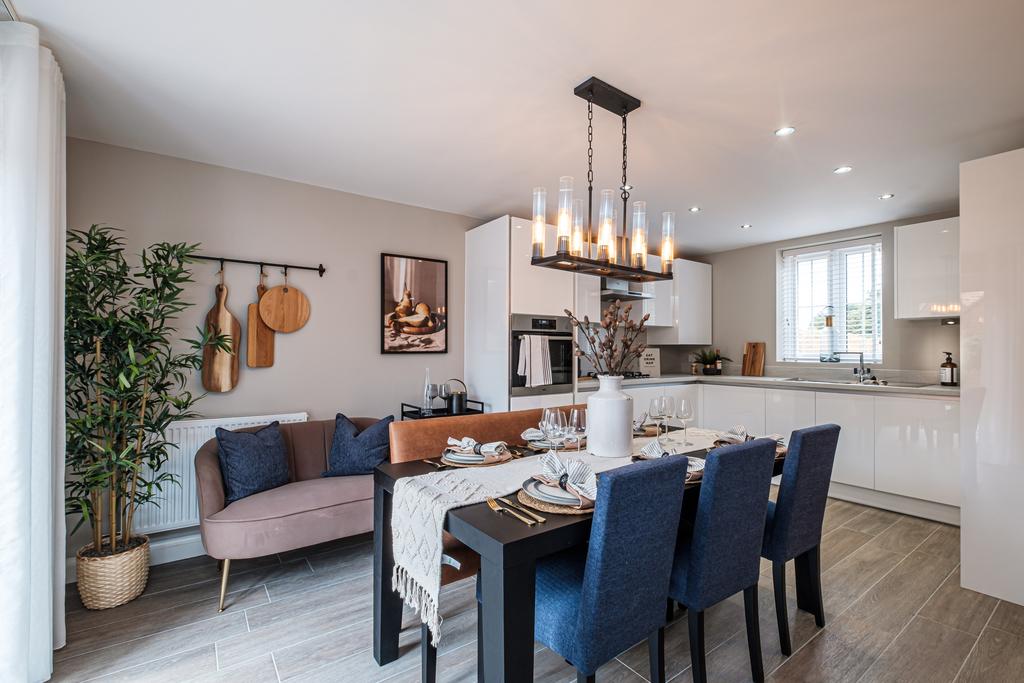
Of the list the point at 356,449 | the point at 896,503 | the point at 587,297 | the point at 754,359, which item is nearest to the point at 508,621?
the point at 356,449

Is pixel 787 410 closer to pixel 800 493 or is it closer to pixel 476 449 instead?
pixel 800 493

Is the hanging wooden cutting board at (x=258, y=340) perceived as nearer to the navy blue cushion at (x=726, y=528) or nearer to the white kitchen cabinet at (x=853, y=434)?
the navy blue cushion at (x=726, y=528)

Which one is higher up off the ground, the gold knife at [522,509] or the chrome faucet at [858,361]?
the chrome faucet at [858,361]

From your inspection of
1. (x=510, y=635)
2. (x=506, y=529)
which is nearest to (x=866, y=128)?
(x=506, y=529)

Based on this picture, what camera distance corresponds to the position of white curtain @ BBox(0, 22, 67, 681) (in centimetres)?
172

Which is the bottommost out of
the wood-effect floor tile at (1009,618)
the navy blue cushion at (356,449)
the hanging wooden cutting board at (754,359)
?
the wood-effect floor tile at (1009,618)

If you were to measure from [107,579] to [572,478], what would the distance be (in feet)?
7.82

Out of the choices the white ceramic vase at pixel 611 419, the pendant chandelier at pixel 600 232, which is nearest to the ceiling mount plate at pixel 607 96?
the pendant chandelier at pixel 600 232

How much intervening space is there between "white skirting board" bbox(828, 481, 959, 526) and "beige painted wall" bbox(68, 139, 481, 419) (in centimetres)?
339

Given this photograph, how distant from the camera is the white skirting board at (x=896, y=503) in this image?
11.6ft

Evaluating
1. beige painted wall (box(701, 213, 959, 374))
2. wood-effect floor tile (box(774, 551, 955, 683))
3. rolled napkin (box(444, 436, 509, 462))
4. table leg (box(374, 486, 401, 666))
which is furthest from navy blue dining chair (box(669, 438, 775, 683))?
beige painted wall (box(701, 213, 959, 374))

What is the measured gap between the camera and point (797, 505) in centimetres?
201

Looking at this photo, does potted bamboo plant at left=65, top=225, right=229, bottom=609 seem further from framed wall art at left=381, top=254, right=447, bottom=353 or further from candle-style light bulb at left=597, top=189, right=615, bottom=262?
candle-style light bulb at left=597, top=189, right=615, bottom=262

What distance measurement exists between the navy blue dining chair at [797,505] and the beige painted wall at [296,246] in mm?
2739
